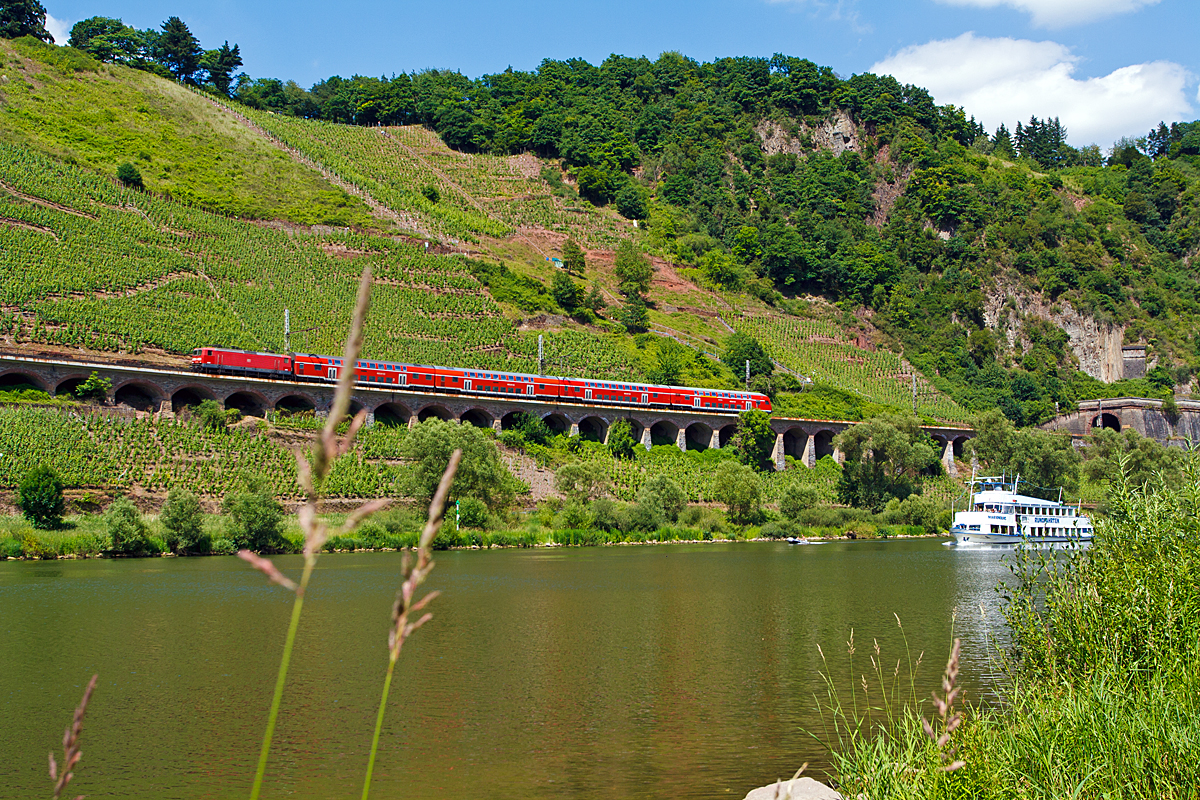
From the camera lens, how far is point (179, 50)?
122875 millimetres

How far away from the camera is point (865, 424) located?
64375 mm

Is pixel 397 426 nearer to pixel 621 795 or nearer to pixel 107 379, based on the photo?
pixel 107 379

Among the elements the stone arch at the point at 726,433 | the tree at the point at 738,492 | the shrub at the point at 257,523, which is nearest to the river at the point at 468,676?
the shrub at the point at 257,523

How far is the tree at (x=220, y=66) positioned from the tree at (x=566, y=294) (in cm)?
6852

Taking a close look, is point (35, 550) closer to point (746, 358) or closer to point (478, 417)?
point (478, 417)

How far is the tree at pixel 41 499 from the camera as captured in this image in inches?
1575

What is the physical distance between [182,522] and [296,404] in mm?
22884

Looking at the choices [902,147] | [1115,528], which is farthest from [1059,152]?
[1115,528]

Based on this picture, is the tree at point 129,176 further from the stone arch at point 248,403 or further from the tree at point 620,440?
the tree at point 620,440

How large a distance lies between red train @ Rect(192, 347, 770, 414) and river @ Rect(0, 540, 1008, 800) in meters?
25.2

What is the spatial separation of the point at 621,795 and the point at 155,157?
3957 inches

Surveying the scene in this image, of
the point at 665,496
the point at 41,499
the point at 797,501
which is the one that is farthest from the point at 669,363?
the point at 41,499

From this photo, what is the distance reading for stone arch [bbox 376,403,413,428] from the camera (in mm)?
62812

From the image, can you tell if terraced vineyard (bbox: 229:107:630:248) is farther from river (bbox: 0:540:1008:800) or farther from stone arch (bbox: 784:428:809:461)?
river (bbox: 0:540:1008:800)
